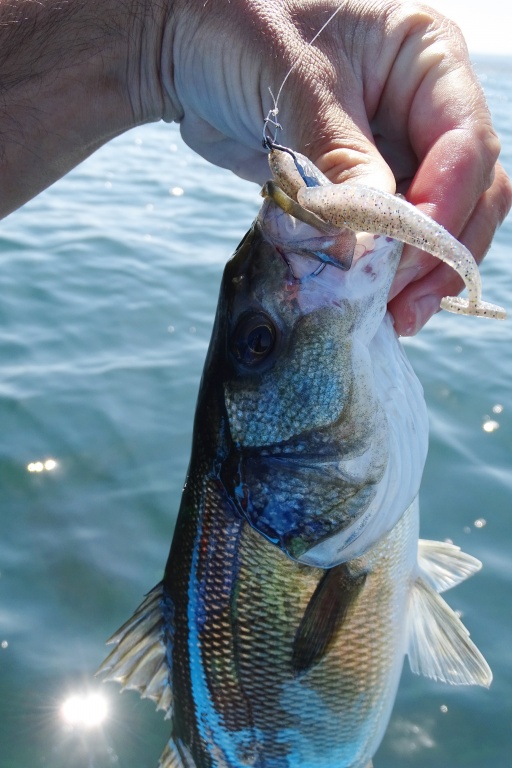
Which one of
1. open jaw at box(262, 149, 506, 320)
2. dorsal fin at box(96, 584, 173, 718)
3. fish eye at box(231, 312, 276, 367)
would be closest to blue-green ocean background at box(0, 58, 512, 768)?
dorsal fin at box(96, 584, 173, 718)

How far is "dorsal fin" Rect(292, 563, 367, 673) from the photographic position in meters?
2.04

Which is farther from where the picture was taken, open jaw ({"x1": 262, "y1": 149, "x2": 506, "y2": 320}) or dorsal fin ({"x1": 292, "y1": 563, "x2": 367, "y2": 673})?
dorsal fin ({"x1": 292, "y1": 563, "x2": 367, "y2": 673})

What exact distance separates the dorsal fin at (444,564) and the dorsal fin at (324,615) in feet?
1.52

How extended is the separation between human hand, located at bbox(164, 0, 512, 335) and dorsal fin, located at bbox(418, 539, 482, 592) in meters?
0.92

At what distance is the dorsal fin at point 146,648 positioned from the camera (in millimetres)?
2219

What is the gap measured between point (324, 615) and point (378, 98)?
4.85ft

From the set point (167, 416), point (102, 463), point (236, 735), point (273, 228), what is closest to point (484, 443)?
point (167, 416)

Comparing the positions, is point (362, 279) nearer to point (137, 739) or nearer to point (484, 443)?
point (137, 739)

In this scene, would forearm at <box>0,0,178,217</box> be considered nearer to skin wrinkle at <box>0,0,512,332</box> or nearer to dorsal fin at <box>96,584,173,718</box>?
skin wrinkle at <box>0,0,512,332</box>

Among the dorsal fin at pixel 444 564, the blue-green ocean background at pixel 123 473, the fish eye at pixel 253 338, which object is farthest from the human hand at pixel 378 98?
the blue-green ocean background at pixel 123 473

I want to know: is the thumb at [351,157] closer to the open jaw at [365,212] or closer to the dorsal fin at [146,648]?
the open jaw at [365,212]

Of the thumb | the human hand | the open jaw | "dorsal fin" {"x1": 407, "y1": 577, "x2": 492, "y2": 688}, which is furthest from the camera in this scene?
"dorsal fin" {"x1": 407, "y1": 577, "x2": 492, "y2": 688}

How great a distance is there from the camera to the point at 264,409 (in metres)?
1.88

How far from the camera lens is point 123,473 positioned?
181 inches
